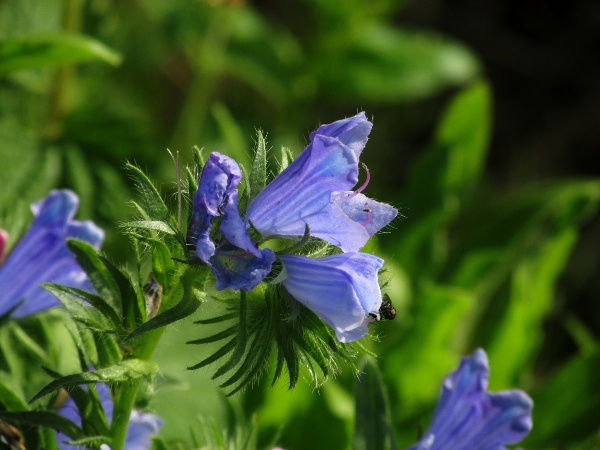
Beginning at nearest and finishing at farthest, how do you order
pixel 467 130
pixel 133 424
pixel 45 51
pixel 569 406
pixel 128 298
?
pixel 128 298
pixel 133 424
pixel 45 51
pixel 569 406
pixel 467 130

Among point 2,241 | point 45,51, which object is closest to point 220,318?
point 2,241

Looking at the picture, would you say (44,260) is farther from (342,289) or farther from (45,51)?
(342,289)

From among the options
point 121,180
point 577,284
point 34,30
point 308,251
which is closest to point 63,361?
point 308,251

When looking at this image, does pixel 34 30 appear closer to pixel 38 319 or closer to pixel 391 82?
pixel 38 319

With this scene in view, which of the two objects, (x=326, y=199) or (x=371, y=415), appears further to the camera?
(x=371, y=415)

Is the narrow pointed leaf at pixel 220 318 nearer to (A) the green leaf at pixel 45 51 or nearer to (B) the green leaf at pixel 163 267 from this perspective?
(B) the green leaf at pixel 163 267

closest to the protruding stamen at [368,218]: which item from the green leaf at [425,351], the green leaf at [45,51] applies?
the green leaf at [45,51]

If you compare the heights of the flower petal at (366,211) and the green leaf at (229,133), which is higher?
the flower petal at (366,211)
